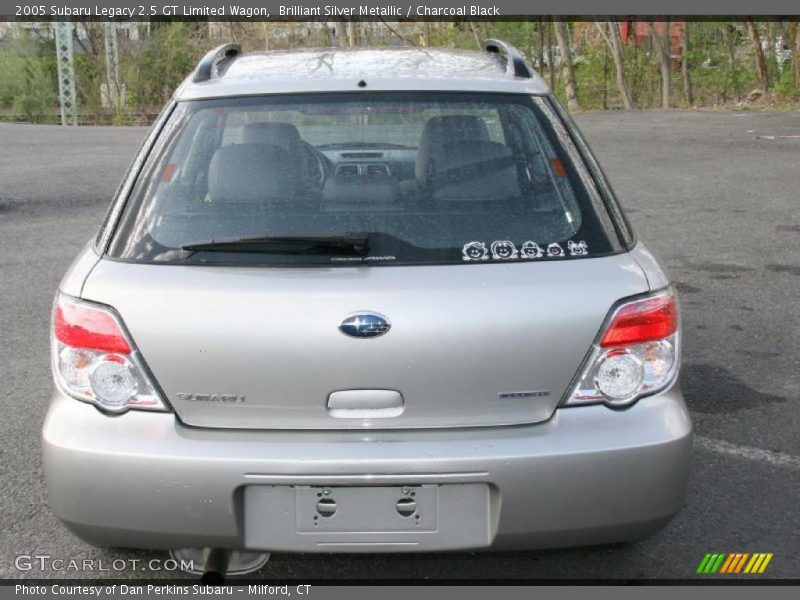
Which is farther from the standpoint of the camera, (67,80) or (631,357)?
(67,80)

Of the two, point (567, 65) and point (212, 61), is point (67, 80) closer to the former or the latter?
point (567, 65)

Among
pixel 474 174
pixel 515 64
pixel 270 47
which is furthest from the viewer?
pixel 270 47

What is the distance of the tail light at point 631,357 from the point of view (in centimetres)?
276

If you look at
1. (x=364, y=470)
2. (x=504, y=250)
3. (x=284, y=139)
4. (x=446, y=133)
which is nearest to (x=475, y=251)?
(x=504, y=250)

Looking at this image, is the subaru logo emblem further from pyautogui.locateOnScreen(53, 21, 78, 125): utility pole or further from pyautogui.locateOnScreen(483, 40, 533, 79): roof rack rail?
pyautogui.locateOnScreen(53, 21, 78, 125): utility pole

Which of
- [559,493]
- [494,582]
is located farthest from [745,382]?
[559,493]

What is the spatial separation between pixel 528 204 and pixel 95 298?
1.26m

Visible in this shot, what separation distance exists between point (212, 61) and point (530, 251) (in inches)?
58.0

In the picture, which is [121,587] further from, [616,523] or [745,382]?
[745,382]

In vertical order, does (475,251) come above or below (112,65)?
below

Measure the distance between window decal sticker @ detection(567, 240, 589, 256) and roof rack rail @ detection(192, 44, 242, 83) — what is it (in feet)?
4.49

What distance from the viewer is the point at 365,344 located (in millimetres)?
2645

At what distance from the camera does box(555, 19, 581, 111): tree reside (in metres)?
29.7

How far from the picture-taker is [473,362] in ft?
8.77
